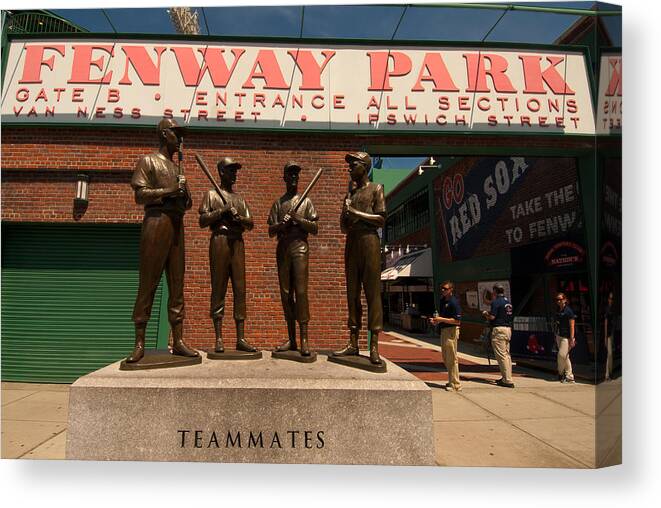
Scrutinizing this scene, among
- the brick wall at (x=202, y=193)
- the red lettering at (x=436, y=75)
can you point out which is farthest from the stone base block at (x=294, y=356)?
the red lettering at (x=436, y=75)

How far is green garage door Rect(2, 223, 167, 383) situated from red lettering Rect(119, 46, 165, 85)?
2.56m

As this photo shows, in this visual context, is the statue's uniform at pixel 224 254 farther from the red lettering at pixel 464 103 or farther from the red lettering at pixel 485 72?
the red lettering at pixel 485 72

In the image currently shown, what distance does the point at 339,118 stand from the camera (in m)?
7.20

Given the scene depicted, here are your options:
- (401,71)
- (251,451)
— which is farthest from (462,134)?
(251,451)

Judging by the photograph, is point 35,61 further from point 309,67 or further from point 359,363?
point 359,363

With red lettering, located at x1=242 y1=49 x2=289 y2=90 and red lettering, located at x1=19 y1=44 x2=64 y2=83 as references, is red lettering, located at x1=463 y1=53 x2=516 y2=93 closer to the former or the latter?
red lettering, located at x1=242 y1=49 x2=289 y2=90

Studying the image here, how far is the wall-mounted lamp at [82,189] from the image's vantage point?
700 centimetres

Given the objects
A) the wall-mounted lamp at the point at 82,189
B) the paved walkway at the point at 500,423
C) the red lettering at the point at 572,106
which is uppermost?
the red lettering at the point at 572,106

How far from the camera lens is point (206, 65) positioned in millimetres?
7168

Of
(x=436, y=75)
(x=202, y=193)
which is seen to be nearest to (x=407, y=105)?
(x=436, y=75)

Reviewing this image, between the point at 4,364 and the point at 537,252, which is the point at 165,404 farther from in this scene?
the point at 537,252

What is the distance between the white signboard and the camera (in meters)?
5.52

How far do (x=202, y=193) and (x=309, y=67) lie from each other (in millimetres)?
2936

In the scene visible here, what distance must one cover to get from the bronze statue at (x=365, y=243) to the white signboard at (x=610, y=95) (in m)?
3.64
